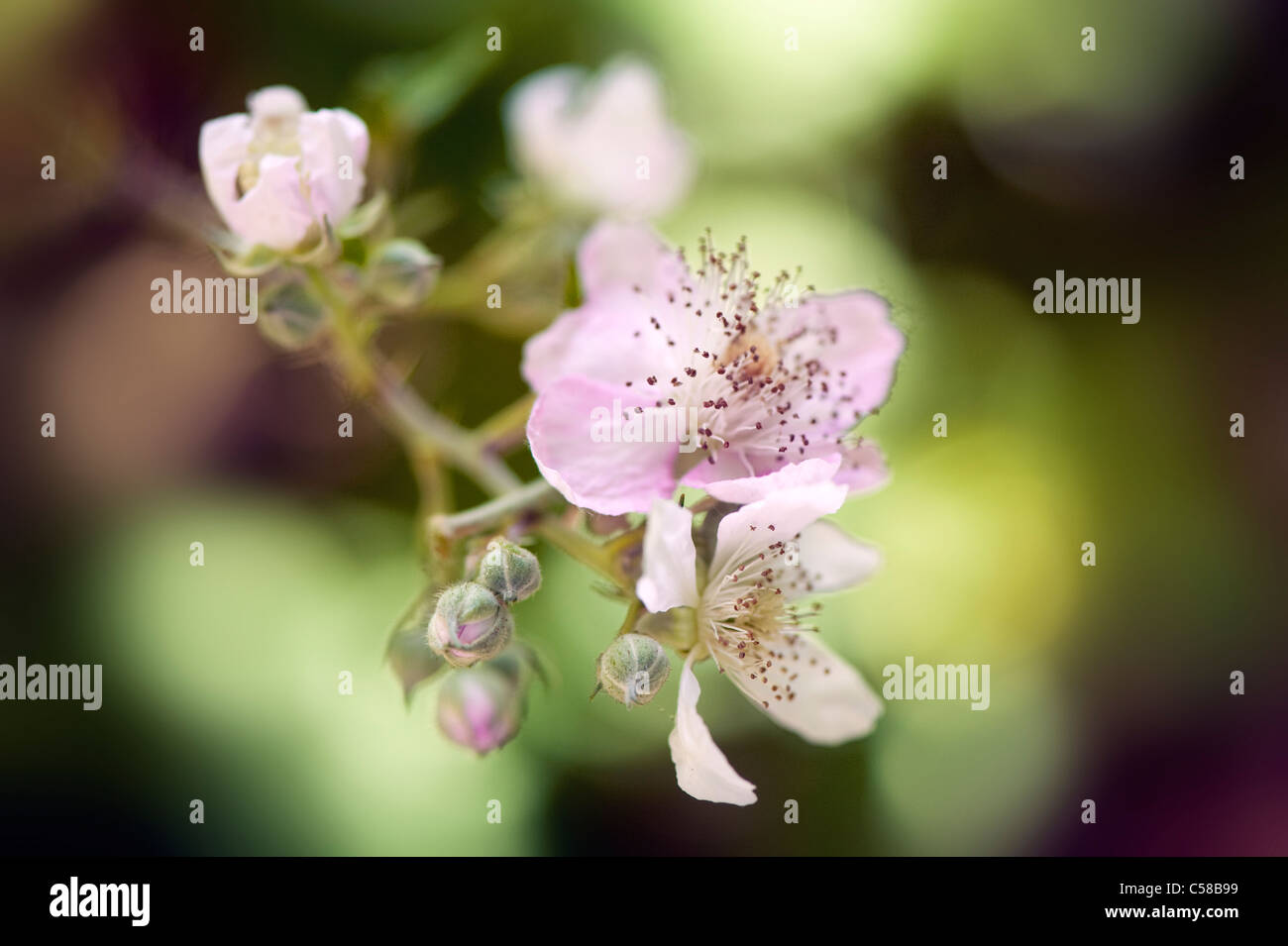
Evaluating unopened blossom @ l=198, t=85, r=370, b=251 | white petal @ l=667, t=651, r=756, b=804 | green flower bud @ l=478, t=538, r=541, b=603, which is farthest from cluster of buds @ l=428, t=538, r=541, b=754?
unopened blossom @ l=198, t=85, r=370, b=251

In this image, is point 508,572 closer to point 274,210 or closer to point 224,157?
point 274,210

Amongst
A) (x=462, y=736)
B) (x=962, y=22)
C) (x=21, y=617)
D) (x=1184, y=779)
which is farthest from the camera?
(x=962, y=22)

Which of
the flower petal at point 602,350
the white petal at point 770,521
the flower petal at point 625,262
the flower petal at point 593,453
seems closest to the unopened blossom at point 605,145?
the flower petal at point 625,262

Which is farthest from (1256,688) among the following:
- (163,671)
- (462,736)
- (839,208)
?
(163,671)

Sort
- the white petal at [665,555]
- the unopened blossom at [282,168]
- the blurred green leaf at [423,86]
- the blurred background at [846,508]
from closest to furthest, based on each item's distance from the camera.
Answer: the white petal at [665,555] → the unopened blossom at [282,168] → the blurred green leaf at [423,86] → the blurred background at [846,508]

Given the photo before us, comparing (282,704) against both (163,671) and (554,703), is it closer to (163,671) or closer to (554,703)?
(163,671)

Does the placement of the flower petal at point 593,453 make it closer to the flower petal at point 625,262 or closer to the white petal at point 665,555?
the white petal at point 665,555

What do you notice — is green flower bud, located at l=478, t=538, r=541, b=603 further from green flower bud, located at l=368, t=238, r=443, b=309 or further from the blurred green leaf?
the blurred green leaf
